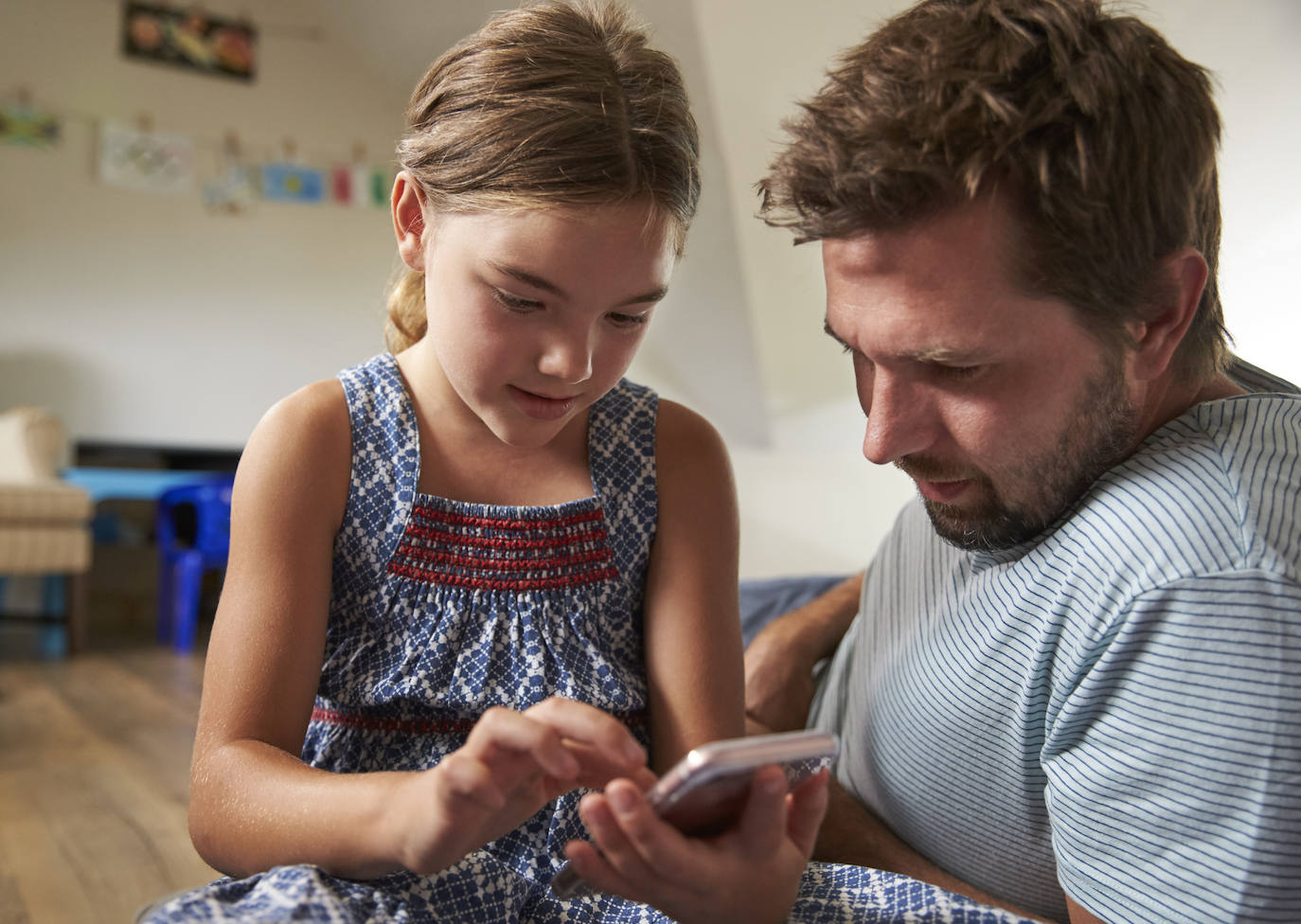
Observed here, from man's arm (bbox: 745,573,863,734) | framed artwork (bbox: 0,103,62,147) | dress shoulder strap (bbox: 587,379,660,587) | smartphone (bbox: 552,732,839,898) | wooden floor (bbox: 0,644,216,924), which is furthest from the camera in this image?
framed artwork (bbox: 0,103,62,147)

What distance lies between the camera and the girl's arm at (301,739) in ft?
2.21

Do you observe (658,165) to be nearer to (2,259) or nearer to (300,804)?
(300,804)

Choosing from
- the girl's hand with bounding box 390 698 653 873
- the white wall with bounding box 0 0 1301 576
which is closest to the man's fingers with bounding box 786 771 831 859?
the girl's hand with bounding box 390 698 653 873

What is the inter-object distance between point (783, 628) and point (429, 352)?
0.65m

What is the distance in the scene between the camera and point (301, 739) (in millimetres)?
913

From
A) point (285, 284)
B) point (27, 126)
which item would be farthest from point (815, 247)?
point (27, 126)

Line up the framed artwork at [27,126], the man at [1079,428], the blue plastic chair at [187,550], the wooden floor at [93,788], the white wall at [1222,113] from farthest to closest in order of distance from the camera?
the framed artwork at [27,126]
the blue plastic chair at [187,550]
the white wall at [1222,113]
the wooden floor at [93,788]
the man at [1079,428]

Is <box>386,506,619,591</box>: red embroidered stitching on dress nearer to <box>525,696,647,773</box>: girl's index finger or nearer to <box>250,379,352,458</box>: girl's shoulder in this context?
<box>250,379,352,458</box>: girl's shoulder

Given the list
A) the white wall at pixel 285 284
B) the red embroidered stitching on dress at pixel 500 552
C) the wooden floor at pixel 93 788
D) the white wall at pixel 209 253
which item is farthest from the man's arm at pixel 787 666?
the white wall at pixel 209 253

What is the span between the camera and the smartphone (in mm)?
612

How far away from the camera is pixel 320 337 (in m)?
5.54

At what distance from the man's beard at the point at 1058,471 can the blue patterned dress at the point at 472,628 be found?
0.96ft

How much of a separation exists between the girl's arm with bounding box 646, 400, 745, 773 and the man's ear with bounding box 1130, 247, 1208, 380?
41 cm

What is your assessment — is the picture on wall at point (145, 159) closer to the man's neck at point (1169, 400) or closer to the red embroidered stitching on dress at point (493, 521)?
the red embroidered stitching on dress at point (493, 521)
